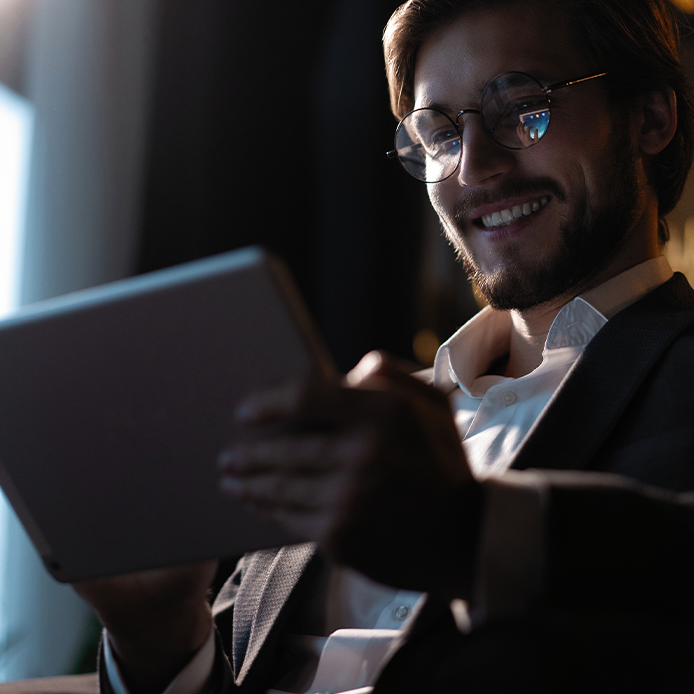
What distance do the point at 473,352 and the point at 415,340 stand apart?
1846mm

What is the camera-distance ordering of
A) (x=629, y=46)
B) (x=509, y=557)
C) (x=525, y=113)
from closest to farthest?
(x=509, y=557) < (x=525, y=113) < (x=629, y=46)

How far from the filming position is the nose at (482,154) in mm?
1313

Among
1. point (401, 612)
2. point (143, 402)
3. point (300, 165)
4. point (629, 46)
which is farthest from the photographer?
point (300, 165)

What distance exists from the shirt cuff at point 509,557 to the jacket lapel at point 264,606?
0.59 metres

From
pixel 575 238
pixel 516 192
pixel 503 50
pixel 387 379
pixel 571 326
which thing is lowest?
pixel 571 326

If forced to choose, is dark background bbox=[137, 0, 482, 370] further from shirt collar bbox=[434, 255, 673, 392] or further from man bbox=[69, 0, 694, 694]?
shirt collar bbox=[434, 255, 673, 392]

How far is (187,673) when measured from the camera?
94cm

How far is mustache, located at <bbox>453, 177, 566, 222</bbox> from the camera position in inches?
50.9

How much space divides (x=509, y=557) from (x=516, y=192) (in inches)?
37.8

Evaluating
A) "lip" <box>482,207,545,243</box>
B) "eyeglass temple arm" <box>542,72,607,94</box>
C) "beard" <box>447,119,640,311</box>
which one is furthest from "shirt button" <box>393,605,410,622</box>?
"eyeglass temple arm" <box>542,72,607,94</box>

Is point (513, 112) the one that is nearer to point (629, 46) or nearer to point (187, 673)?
point (629, 46)

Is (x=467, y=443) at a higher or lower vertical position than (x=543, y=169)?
lower

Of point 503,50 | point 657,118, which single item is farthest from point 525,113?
point 657,118

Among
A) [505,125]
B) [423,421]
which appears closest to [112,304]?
[423,421]
